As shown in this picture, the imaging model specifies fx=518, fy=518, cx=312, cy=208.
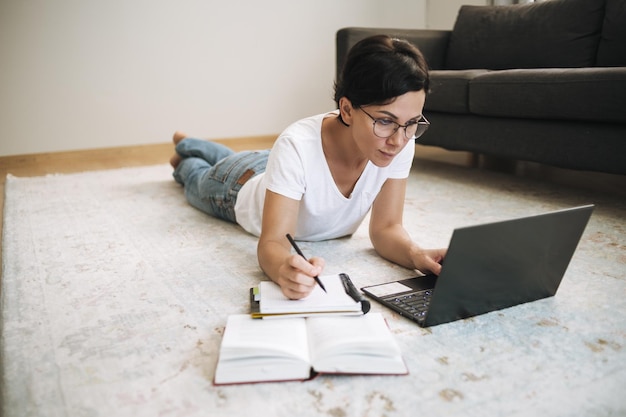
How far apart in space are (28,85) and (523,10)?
285cm

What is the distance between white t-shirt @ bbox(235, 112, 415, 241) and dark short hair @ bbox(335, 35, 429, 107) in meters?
0.19

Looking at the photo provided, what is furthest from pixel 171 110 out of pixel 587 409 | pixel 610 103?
pixel 587 409

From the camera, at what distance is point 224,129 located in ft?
12.2

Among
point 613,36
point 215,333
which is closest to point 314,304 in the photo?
point 215,333

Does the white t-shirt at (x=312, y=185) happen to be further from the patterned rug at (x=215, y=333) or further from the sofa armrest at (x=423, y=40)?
the sofa armrest at (x=423, y=40)

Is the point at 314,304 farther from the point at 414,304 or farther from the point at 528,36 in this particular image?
the point at 528,36

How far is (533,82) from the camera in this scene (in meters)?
2.06

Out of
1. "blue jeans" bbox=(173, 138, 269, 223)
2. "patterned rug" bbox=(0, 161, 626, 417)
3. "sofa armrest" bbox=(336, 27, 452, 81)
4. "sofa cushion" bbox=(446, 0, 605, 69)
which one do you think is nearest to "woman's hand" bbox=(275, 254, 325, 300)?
"patterned rug" bbox=(0, 161, 626, 417)

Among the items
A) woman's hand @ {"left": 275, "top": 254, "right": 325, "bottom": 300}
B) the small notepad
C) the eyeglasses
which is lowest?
the small notepad

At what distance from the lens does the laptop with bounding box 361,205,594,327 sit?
34.8 inches

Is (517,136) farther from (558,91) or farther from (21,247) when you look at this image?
(21,247)

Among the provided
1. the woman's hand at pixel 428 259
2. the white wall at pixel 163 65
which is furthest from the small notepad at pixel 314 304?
the white wall at pixel 163 65

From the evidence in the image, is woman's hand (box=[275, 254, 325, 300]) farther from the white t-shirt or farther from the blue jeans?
the blue jeans

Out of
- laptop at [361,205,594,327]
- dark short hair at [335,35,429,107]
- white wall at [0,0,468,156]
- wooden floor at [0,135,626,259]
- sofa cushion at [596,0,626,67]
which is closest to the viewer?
laptop at [361,205,594,327]
